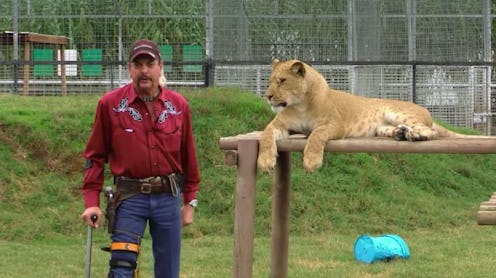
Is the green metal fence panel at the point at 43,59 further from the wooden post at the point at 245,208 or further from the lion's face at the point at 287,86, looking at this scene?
the wooden post at the point at 245,208

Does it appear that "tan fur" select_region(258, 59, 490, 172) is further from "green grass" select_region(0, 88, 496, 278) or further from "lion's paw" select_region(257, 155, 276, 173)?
"green grass" select_region(0, 88, 496, 278)

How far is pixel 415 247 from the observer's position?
10719mm

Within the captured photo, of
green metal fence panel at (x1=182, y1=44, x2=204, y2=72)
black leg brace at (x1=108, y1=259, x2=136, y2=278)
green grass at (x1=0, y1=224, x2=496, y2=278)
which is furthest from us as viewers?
green metal fence panel at (x1=182, y1=44, x2=204, y2=72)

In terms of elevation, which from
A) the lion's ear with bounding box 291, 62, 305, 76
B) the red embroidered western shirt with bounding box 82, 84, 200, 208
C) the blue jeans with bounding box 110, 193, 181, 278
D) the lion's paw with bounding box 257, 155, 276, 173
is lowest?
the blue jeans with bounding box 110, 193, 181, 278

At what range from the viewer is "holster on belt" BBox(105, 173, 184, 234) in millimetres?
5762

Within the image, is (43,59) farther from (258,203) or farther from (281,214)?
(281,214)

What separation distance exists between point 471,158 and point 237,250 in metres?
9.56

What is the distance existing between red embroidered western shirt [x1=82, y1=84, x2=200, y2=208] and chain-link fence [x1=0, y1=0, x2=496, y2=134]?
9.58 m

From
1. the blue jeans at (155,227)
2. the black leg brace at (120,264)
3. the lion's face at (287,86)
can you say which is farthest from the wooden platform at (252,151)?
the black leg brace at (120,264)

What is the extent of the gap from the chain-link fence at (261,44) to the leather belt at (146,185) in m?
9.72

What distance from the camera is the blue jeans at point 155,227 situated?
18.7ft

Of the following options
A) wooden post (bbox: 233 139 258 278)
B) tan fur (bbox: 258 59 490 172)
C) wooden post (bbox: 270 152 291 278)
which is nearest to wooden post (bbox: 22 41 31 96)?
wooden post (bbox: 270 152 291 278)

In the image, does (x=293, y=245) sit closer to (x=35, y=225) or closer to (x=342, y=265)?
(x=342, y=265)

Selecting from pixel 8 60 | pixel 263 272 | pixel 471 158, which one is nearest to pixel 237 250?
pixel 263 272
